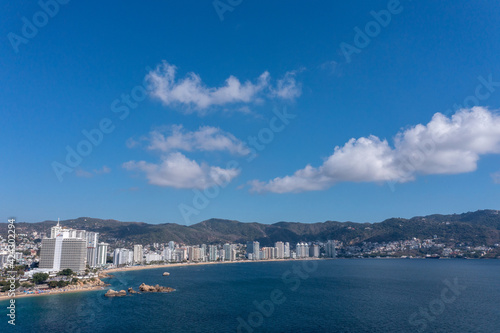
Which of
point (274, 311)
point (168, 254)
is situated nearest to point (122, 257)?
point (168, 254)

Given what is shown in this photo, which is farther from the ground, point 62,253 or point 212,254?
point 62,253

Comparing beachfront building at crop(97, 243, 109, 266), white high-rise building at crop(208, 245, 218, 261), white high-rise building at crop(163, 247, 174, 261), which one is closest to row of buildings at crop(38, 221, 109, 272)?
beachfront building at crop(97, 243, 109, 266)

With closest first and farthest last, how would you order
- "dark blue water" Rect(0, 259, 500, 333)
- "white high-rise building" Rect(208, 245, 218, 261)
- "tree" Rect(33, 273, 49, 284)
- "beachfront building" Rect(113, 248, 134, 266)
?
"dark blue water" Rect(0, 259, 500, 333) → "tree" Rect(33, 273, 49, 284) → "beachfront building" Rect(113, 248, 134, 266) → "white high-rise building" Rect(208, 245, 218, 261)

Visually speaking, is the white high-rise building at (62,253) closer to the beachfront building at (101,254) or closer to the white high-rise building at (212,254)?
the beachfront building at (101,254)

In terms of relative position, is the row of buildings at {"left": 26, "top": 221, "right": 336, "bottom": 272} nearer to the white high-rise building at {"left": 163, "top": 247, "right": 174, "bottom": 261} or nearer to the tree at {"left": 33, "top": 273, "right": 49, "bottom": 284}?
the white high-rise building at {"left": 163, "top": 247, "right": 174, "bottom": 261}

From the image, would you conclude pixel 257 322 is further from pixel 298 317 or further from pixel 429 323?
pixel 429 323

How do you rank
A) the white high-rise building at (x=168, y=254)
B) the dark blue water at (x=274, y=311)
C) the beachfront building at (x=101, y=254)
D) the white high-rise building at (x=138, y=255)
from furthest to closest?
1. the white high-rise building at (x=168, y=254)
2. the white high-rise building at (x=138, y=255)
3. the beachfront building at (x=101, y=254)
4. the dark blue water at (x=274, y=311)

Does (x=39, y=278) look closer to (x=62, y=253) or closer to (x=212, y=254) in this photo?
(x=62, y=253)

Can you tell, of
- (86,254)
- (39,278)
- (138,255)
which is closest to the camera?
(39,278)

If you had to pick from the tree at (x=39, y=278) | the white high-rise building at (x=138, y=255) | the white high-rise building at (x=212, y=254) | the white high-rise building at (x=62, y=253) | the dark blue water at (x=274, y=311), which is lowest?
the white high-rise building at (x=212, y=254)

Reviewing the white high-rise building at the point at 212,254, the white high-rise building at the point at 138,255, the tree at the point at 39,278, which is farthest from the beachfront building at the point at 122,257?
the tree at the point at 39,278

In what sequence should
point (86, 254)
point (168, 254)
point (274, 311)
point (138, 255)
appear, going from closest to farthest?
1. point (274, 311)
2. point (86, 254)
3. point (138, 255)
4. point (168, 254)

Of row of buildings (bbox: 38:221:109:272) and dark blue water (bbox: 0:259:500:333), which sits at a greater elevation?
row of buildings (bbox: 38:221:109:272)
